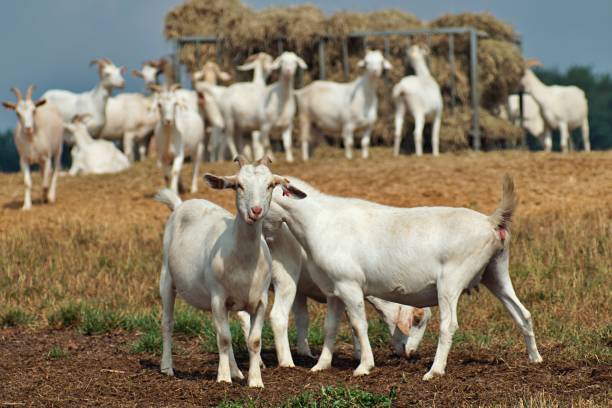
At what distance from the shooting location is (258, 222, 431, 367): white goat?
930cm

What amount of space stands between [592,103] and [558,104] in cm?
5512

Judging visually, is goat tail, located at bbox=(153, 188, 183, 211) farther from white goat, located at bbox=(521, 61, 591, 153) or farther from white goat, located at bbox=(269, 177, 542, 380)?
white goat, located at bbox=(521, 61, 591, 153)

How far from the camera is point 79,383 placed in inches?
335

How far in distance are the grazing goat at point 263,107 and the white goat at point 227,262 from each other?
44.5 ft

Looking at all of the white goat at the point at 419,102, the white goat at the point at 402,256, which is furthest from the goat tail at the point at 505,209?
the white goat at the point at 419,102

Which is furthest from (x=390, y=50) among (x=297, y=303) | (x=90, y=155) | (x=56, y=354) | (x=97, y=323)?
(x=56, y=354)

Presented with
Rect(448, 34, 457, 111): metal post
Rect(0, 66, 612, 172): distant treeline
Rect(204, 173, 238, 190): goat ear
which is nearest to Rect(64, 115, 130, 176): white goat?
Rect(448, 34, 457, 111): metal post

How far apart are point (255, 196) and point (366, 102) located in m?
15.6

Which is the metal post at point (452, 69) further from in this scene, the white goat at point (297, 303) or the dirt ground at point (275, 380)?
the dirt ground at point (275, 380)

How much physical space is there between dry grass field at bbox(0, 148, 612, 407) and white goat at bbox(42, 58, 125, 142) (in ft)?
17.1

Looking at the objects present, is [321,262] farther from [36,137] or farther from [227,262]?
[36,137]

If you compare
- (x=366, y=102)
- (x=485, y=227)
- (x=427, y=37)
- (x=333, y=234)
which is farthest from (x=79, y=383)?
(x=427, y=37)

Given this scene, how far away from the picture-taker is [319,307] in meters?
12.5

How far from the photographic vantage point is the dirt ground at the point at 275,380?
7656mm
